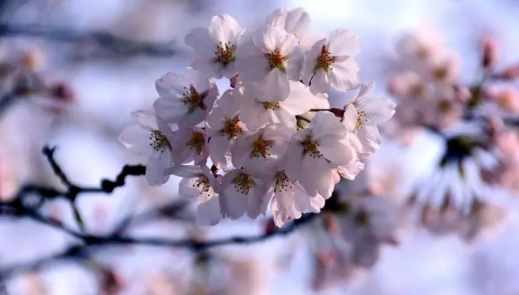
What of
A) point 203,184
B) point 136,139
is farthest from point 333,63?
point 136,139

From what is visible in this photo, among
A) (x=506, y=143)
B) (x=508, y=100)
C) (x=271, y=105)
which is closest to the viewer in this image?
(x=271, y=105)

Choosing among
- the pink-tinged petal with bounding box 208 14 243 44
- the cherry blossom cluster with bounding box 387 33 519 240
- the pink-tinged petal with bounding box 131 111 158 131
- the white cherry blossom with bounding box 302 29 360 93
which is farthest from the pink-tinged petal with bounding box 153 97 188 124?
the cherry blossom cluster with bounding box 387 33 519 240

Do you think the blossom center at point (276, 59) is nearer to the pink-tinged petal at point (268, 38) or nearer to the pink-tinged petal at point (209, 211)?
the pink-tinged petal at point (268, 38)

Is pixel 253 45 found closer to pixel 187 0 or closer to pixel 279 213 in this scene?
pixel 279 213

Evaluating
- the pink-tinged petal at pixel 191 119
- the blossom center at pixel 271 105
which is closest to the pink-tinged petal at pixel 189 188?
Result: the pink-tinged petal at pixel 191 119

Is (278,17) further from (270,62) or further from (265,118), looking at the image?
(265,118)

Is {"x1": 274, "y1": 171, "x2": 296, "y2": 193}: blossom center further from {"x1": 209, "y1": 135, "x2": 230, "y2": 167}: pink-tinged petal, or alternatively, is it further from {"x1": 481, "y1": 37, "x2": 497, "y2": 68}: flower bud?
{"x1": 481, "y1": 37, "x2": 497, "y2": 68}: flower bud
